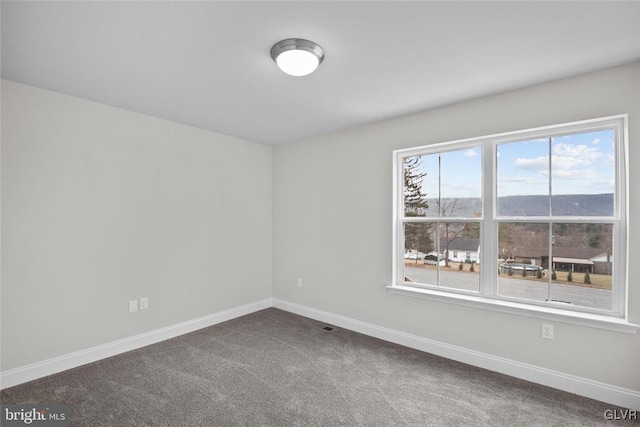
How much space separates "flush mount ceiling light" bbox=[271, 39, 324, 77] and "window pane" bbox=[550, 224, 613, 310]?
2.38 metres

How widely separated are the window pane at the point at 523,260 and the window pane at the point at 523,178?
0.48 feet

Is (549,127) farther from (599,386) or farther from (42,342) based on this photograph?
(42,342)

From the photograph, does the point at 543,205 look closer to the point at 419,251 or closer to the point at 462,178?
the point at 462,178

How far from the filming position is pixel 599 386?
2223mm

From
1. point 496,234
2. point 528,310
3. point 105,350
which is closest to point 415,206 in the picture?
point 496,234

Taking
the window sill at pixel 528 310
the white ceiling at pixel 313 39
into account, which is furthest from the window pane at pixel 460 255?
the white ceiling at pixel 313 39

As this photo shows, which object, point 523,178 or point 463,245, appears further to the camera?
point 463,245

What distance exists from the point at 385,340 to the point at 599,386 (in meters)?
1.75

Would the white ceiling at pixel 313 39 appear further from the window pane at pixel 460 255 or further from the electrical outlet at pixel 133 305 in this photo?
the electrical outlet at pixel 133 305

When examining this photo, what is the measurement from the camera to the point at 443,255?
3133 millimetres

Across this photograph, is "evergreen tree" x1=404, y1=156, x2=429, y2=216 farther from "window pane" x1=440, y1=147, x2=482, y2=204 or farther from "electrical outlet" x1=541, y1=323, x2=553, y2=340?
"electrical outlet" x1=541, y1=323, x2=553, y2=340

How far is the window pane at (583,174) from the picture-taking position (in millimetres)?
2330

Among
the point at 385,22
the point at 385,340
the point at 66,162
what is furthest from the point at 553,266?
the point at 66,162

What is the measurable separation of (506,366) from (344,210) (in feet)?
7.29
